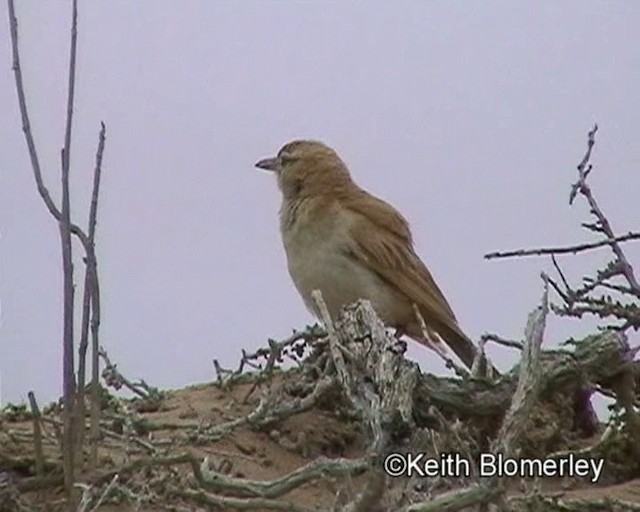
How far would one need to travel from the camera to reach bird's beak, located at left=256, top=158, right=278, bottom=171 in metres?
7.25

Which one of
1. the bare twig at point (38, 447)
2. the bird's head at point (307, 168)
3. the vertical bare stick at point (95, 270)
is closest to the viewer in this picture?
the vertical bare stick at point (95, 270)

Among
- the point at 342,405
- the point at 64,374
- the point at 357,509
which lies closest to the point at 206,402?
the point at 342,405

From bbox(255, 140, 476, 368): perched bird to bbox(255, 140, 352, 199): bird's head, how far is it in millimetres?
76

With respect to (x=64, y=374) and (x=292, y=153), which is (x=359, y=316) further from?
(x=292, y=153)

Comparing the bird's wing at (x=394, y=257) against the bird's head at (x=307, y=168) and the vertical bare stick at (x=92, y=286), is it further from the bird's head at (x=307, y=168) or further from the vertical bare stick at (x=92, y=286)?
the vertical bare stick at (x=92, y=286)

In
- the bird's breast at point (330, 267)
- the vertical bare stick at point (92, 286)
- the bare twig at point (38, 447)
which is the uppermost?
the bird's breast at point (330, 267)

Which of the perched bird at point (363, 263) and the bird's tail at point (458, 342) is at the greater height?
the perched bird at point (363, 263)

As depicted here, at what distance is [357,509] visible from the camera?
2736 mm

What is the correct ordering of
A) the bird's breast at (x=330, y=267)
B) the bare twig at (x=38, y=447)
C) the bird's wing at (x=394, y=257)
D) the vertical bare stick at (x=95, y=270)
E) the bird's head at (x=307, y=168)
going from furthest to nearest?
the bird's head at (x=307, y=168), the bird's wing at (x=394, y=257), the bird's breast at (x=330, y=267), the bare twig at (x=38, y=447), the vertical bare stick at (x=95, y=270)

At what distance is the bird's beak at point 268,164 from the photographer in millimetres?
7250

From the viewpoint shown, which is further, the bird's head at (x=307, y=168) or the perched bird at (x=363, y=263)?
the bird's head at (x=307, y=168)

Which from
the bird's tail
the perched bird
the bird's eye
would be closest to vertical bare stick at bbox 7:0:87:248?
the perched bird

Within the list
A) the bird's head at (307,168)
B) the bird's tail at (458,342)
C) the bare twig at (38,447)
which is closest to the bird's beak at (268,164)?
the bird's head at (307,168)

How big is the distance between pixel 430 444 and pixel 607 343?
5.02 feet
